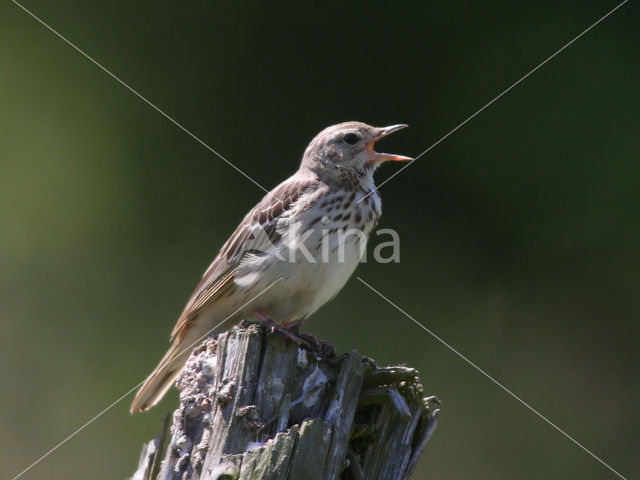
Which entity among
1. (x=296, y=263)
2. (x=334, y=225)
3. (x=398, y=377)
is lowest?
(x=398, y=377)

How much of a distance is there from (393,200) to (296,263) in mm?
3315

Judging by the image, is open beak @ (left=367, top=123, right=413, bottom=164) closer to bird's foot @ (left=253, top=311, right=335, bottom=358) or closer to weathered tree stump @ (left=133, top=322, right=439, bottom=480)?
bird's foot @ (left=253, top=311, right=335, bottom=358)

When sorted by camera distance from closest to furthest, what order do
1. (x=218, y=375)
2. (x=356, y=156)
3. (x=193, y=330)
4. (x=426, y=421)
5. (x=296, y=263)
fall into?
(x=218, y=375) → (x=426, y=421) → (x=296, y=263) → (x=193, y=330) → (x=356, y=156)

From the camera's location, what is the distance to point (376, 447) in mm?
3672

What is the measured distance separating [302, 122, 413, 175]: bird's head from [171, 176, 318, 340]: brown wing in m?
0.31

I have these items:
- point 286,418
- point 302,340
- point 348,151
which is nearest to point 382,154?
point 348,151

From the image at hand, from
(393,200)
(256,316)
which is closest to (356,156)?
(256,316)

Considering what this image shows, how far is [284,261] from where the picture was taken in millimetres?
5320

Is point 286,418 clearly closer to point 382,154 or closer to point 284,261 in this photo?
point 284,261

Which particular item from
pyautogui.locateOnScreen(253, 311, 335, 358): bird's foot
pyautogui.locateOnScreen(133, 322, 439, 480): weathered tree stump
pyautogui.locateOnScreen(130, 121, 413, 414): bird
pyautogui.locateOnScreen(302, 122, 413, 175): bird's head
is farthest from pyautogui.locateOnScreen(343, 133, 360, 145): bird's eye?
pyautogui.locateOnScreen(133, 322, 439, 480): weathered tree stump

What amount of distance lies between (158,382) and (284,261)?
112 centimetres

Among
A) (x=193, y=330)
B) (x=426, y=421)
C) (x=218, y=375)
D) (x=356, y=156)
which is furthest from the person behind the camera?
(x=356, y=156)

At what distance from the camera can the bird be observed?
531 cm

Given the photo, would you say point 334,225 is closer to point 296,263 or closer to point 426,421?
point 296,263
